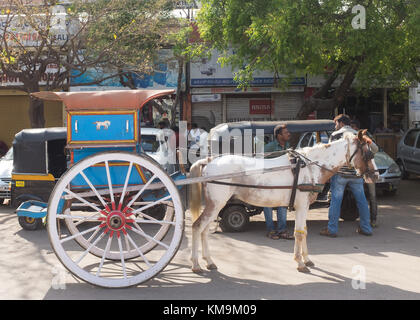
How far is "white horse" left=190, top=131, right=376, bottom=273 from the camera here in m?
5.87

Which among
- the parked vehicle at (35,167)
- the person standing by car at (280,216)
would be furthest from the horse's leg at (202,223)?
the parked vehicle at (35,167)

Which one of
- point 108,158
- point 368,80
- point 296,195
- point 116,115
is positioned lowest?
point 296,195

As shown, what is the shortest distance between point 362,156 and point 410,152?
912cm

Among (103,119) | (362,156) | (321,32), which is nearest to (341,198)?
(362,156)

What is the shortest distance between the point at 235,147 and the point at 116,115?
11.5 ft

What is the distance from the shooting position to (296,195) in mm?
5879

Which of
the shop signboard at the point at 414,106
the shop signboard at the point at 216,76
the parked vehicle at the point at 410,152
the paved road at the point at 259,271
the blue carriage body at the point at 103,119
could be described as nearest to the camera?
the paved road at the point at 259,271

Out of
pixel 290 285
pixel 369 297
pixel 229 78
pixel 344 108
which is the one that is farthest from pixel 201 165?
pixel 344 108

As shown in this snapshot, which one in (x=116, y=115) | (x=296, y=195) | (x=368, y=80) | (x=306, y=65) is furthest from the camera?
(x=368, y=80)

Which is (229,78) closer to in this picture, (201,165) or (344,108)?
(344,108)

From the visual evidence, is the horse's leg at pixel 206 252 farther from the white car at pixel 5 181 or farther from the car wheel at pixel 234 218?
the white car at pixel 5 181

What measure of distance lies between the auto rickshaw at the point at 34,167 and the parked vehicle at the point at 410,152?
9864mm

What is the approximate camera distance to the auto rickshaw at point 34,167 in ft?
28.2

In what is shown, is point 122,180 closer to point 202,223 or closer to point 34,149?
point 202,223
